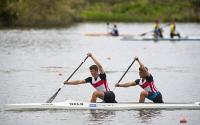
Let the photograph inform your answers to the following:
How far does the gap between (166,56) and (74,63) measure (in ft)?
27.1

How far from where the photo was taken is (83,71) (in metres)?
35.0

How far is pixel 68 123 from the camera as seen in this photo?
66.6 feet

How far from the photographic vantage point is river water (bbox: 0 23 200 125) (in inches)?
843

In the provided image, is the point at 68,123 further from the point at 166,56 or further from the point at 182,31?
the point at 182,31

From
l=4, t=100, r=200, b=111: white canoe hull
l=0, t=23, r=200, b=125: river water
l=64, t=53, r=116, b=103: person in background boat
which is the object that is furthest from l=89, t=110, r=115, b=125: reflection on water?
l=64, t=53, r=116, b=103: person in background boat

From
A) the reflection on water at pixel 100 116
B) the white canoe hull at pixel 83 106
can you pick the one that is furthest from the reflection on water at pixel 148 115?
the reflection on water at pixel 100 116

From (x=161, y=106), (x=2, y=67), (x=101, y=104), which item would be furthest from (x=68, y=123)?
(x=2, y=67)

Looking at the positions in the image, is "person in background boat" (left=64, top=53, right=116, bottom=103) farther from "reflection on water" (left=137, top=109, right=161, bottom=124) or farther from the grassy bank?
the grassy bank

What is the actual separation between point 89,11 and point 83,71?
203 ft

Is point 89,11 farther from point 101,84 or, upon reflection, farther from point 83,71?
point 101,84

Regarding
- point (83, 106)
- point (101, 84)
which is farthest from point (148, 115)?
point (83, 106)

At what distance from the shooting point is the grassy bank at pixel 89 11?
7225cm

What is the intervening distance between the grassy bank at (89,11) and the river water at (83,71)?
810cm

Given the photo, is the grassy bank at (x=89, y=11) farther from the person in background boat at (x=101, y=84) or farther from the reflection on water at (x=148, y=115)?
the reflection on water at (x=148, y=115)
